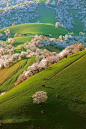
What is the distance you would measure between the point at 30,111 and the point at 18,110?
13.6 ft

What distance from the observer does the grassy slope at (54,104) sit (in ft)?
160

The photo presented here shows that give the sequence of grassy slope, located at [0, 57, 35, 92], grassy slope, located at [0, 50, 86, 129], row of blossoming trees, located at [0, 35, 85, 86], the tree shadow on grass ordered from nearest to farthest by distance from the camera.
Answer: the tree shadow on grass → grassy slope, located at [0, 50, 86, 129] → row of blossoming trees, located at [0, 35, 85, 86] → grassy slope, located at [0, 57, 35, 92]

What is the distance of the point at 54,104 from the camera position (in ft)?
190

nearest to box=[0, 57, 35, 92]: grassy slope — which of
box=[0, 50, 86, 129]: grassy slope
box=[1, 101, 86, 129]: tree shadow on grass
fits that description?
box=[0, 50, 86, 129]: grassy slope

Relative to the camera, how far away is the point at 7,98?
67.6m

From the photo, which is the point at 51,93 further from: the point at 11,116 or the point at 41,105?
the point at 11,116

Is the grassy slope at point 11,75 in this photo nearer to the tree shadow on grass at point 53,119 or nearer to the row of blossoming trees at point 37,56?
the row of blossoming trees at point 37,56

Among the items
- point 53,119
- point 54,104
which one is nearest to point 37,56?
point 54,104

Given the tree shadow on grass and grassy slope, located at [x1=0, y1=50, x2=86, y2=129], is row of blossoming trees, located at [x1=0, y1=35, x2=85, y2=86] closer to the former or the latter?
grassy slope, located at [x1=0, y1=50, x2=86, y2=129]

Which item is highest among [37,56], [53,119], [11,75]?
[53,119]

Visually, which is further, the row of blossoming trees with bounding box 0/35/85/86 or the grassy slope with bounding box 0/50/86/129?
the row of blossoming trees with bounding box 0/35/85/86

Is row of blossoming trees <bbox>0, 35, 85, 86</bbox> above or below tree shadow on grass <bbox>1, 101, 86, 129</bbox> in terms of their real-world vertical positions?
below

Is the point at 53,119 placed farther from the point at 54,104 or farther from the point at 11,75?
the point at 11,75

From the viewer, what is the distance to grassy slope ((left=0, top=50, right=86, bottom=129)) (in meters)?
48.7
